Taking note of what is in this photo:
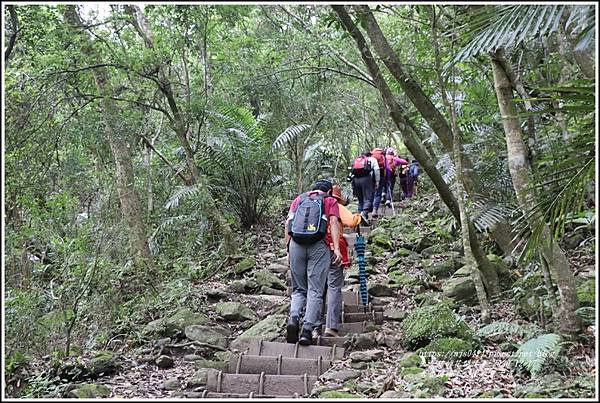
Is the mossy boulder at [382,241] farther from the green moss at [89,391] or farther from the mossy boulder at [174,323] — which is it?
the green moss at [89,391]

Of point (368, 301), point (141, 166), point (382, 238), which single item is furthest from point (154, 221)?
point (368, 301)

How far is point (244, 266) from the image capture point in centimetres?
930

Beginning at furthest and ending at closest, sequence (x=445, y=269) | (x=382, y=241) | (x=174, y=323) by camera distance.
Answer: (x=382, y=241)
(x=445, y=269)
(x=174, y=323)

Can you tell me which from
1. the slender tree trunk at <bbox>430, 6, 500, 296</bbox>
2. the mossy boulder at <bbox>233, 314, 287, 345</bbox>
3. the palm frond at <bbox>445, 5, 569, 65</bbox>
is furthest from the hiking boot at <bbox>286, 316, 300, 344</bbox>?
the palm frond at <bbox>445, 5, 569, 65</bbox>

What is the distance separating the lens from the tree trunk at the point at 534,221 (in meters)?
4.69

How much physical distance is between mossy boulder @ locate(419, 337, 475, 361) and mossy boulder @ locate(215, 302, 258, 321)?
2.74m

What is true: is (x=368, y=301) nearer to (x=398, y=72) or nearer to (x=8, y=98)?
(x=398, y=72)

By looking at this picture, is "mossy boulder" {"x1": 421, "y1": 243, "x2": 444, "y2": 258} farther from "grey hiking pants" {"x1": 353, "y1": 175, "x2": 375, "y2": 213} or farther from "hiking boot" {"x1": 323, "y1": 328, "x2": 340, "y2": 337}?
"hiking boot" {"x1": 323, "y1": 328, "x2": 340, "y2": 337}

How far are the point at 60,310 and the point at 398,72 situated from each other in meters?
4.65

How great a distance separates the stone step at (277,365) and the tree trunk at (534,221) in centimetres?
213

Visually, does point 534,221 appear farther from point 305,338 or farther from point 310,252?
point 305,338

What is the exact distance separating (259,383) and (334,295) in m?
1.62

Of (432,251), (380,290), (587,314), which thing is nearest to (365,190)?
(432,251)

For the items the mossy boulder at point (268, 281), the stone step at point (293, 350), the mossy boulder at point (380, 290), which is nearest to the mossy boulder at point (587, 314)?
the stone step at point (293, 350)
